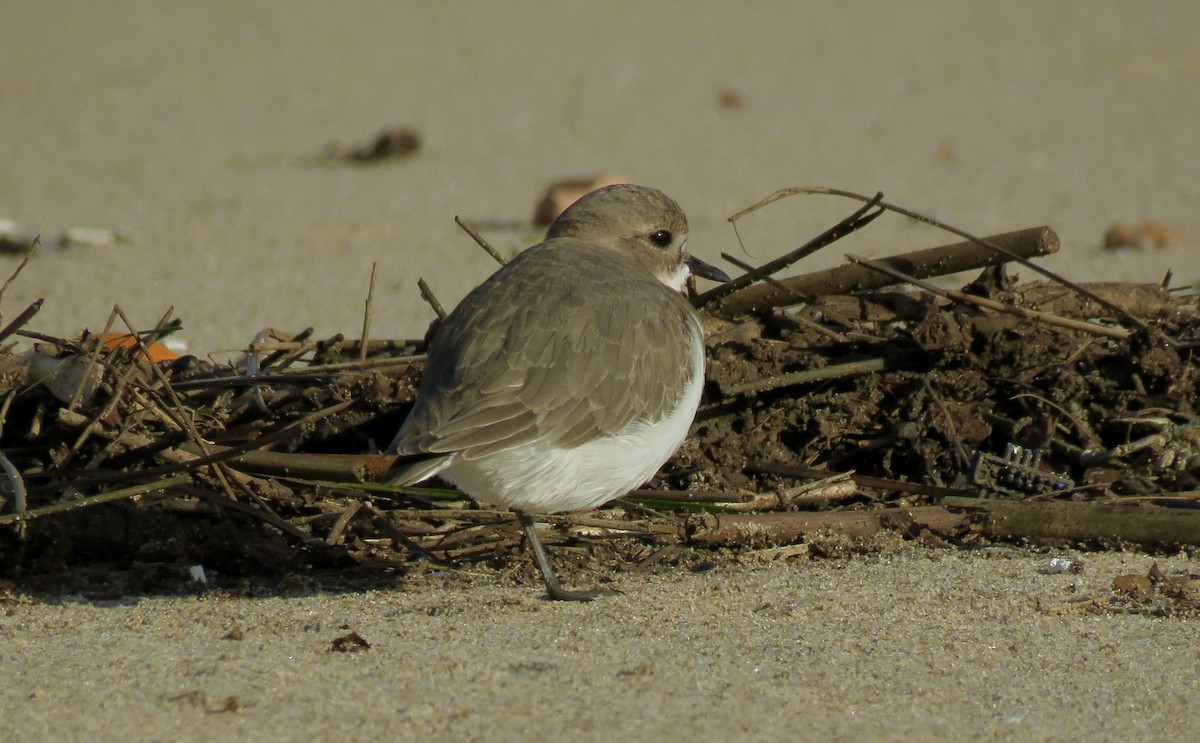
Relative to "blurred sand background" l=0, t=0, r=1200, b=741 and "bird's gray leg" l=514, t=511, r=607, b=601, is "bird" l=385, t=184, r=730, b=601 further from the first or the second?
"blurred sand background" l=0, t=0, r=1200, b=741

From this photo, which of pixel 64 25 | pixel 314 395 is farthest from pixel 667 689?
pixel 64 25

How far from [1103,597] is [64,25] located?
13.0 metres

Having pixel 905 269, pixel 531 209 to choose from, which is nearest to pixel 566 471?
pixel 905 269

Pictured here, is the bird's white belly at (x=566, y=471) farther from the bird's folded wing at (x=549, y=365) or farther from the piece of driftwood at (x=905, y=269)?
the piece of driftwood at (x=905, y=269)

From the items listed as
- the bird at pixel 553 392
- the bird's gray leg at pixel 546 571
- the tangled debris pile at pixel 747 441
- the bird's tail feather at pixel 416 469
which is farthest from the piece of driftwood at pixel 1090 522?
the bird's tail feather at pixel 416 469

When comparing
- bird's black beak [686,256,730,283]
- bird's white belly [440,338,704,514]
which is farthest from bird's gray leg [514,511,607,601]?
bird's black beak [686,256,730,283]

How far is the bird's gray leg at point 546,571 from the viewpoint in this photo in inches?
154

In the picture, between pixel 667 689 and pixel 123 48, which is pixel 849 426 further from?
pixel 123 48

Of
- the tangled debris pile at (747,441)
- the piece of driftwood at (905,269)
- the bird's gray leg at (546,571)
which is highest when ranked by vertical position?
the piece of driftwood at (905,269)

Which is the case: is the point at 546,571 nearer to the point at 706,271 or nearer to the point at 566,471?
the point at 566,471

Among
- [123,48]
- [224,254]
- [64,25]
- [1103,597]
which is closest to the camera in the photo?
[1103,597]

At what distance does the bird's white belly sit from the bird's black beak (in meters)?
1.05

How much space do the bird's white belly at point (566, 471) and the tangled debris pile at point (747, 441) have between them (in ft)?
0.99

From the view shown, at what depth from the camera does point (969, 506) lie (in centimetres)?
428
